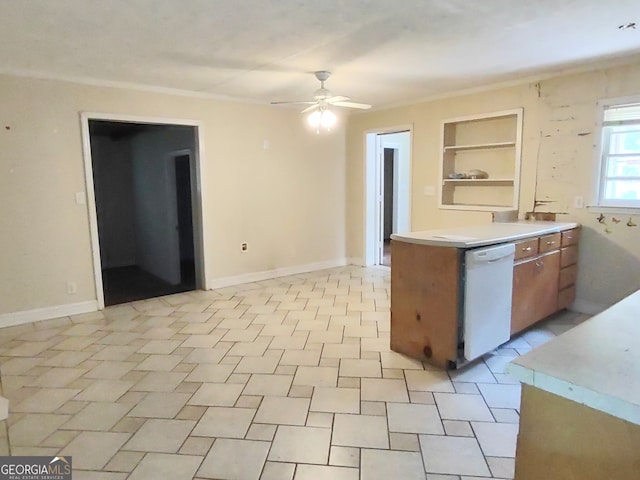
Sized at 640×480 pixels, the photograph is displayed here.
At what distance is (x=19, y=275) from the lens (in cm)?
383

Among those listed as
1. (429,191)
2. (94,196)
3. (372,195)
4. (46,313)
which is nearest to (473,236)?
(429,191)

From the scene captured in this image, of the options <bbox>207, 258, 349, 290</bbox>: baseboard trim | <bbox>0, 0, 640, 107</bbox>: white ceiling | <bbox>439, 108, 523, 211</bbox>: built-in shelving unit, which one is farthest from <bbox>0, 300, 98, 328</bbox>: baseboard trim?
<bbox>439, 108, 523, 211</bbox>: built-in shelving unit

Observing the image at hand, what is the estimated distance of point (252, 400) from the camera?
8.09ft

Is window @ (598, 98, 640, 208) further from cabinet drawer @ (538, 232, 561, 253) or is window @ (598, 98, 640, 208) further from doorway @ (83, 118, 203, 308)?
doorway @ (83, 118, 203, 308)

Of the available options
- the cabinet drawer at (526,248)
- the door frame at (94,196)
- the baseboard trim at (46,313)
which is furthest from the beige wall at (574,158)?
the baseboard trim at (46,313)

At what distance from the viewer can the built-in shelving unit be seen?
4465mm

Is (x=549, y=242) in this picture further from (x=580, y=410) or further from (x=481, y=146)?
(x=580, y=410)

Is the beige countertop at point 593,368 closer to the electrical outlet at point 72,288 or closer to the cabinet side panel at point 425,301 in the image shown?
the cabinet side panel at point 425,301

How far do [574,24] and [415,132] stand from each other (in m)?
2.64

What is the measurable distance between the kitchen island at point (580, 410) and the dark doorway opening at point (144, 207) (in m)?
4.78

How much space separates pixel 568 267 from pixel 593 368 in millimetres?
3522

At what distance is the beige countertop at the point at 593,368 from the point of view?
0.73 metres

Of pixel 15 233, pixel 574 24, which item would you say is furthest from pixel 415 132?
pixel 15 233

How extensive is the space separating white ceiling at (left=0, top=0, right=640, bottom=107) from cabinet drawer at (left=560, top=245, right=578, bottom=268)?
1.70m
